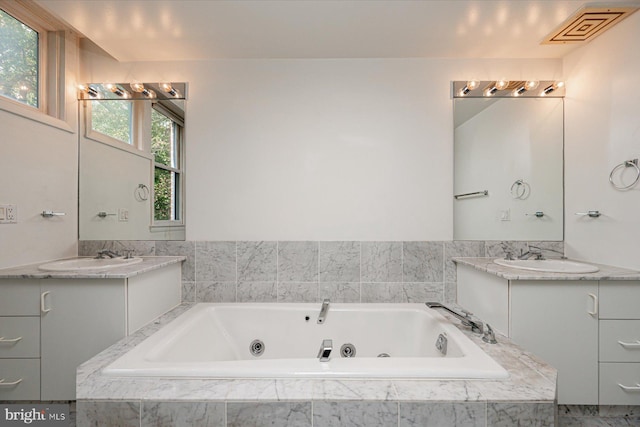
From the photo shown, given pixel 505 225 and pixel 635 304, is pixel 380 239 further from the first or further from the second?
pixel 635 304

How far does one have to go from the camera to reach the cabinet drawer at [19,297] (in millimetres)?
1436

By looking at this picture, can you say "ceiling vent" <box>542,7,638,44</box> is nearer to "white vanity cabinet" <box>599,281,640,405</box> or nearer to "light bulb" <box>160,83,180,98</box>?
"white vanity cabinet" <box>599,281,640,405</box>

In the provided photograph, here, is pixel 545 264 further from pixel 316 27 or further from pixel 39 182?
pixel 39 182

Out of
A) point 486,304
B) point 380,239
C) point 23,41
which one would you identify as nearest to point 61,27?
point 23,41

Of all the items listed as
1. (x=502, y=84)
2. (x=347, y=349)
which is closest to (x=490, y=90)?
(x=502, y=84)

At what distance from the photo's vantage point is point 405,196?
6.60ft

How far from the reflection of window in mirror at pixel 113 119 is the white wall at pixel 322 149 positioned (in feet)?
1.61

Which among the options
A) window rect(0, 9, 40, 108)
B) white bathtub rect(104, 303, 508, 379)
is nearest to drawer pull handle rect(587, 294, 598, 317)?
white bathtub rect(104, 303, 508, 379)

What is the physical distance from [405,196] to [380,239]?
36cm

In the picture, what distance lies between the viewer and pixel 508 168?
2.04 m

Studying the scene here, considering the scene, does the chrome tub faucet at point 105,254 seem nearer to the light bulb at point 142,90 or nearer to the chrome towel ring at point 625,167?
the light bulb at point 142,90

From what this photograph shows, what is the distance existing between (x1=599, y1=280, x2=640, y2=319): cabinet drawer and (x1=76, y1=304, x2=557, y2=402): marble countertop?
725 millimetres

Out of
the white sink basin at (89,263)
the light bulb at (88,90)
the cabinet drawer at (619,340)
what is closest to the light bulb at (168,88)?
the light bulb at (88,90)

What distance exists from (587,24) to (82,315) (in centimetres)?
331
